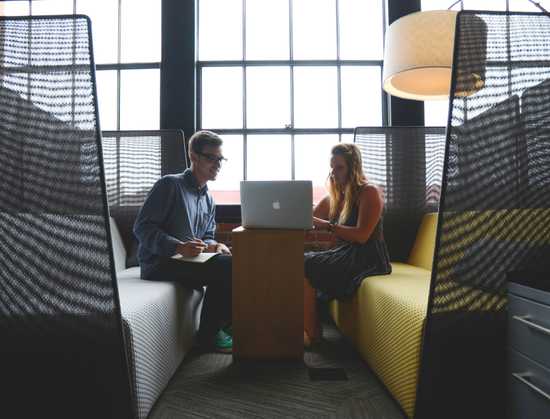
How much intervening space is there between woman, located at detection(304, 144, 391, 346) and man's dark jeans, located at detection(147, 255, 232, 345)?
45 cm

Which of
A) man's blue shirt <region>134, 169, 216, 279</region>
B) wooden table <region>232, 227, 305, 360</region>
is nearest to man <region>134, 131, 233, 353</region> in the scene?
man's blue shirt <region>134, 169, 216, 279</region>

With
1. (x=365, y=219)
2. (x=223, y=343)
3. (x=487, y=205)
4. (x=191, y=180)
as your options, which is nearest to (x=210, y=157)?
(x=191, y=180)

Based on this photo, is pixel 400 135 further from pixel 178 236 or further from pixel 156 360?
pixel 156 360

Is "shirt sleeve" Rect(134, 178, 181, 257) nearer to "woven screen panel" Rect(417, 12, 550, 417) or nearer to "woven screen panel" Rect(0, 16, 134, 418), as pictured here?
"woven screen panel" Rect(0, 16, 134, 418)

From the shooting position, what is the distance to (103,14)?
10.8 feet

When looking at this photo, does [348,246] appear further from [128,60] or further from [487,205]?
[128,60]

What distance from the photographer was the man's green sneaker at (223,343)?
222 centimetres

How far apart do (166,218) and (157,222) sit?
7 cm

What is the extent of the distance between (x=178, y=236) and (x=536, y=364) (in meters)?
1.59

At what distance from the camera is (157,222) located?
2.06 meters

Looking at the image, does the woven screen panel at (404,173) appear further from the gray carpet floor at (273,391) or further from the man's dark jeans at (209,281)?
the man's dark jeans at (209,281)

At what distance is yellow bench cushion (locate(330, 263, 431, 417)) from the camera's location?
1.40m


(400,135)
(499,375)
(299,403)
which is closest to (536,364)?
(499,375)

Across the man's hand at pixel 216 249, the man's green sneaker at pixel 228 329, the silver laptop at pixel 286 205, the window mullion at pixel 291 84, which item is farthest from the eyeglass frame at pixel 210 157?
the window mullion at pixel 291 84
